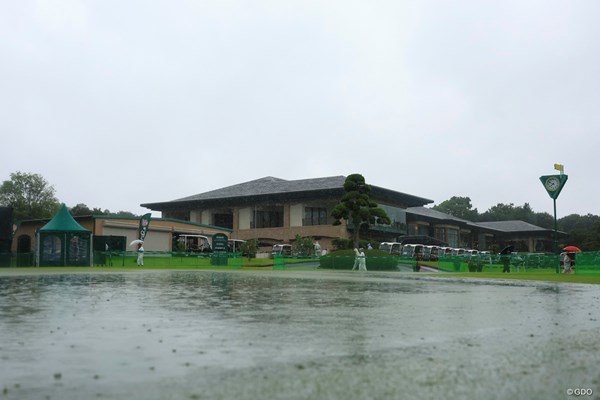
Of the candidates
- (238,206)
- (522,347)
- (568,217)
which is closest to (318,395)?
(522,347)

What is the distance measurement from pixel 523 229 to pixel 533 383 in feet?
374

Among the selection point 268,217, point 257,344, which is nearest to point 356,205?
point 268,217

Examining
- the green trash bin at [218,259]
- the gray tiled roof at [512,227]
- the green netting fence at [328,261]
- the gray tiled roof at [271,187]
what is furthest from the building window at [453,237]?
the green trash bin at [218,259]

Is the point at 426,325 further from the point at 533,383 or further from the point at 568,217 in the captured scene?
the point at 568,217

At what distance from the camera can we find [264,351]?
6605mm

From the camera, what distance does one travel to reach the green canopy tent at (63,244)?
43.3 metres

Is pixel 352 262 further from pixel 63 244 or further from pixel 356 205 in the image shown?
pixel 63 244

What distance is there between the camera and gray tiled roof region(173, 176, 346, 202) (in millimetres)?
76125

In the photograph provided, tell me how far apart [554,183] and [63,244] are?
32884 millimetres

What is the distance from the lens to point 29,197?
102 m

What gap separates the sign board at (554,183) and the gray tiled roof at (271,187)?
36497mm

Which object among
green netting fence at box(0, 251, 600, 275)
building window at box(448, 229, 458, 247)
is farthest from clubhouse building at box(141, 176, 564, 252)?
green netting fence at box(0, 251, 600, 275)

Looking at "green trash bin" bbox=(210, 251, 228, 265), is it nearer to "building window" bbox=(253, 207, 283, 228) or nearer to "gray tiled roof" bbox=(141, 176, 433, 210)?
"gray tiled roof" bbox=(141, 176, 433, 210)

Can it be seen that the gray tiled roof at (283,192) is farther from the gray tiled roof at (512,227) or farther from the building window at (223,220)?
the gray tiled roof at (512,227)
